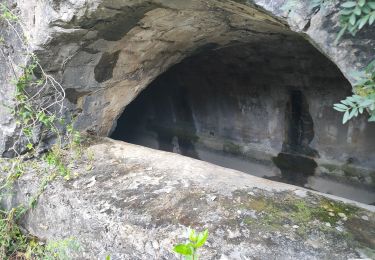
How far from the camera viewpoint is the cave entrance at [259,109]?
3.85m

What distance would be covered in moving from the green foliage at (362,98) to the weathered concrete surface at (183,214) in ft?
2.03

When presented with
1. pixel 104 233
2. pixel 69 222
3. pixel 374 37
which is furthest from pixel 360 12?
pixel 69 222

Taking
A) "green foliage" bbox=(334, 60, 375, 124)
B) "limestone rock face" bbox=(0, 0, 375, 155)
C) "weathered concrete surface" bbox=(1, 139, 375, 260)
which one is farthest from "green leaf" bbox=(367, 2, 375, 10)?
"weathered concrete surface" bbox=(1, 139, 375, 260)

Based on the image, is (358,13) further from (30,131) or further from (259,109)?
(259,109)

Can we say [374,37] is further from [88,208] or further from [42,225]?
[42,225]

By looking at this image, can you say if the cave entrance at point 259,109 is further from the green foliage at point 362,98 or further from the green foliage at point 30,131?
the green foliage at point 362,98

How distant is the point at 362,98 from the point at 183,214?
0.99m

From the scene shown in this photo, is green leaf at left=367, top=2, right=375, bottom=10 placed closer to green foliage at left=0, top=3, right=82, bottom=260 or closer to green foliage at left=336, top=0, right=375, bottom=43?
green foliage at left=336, top=0, right=375, bottom=43

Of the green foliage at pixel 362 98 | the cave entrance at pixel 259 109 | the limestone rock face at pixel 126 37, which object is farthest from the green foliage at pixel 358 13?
the cave entrance at pixel 259 109

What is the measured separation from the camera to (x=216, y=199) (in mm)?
1969

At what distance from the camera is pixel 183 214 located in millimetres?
1887

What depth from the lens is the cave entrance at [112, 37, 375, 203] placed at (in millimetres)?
3850

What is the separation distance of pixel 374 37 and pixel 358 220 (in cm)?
81

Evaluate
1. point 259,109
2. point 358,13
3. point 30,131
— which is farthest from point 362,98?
point 259,109
